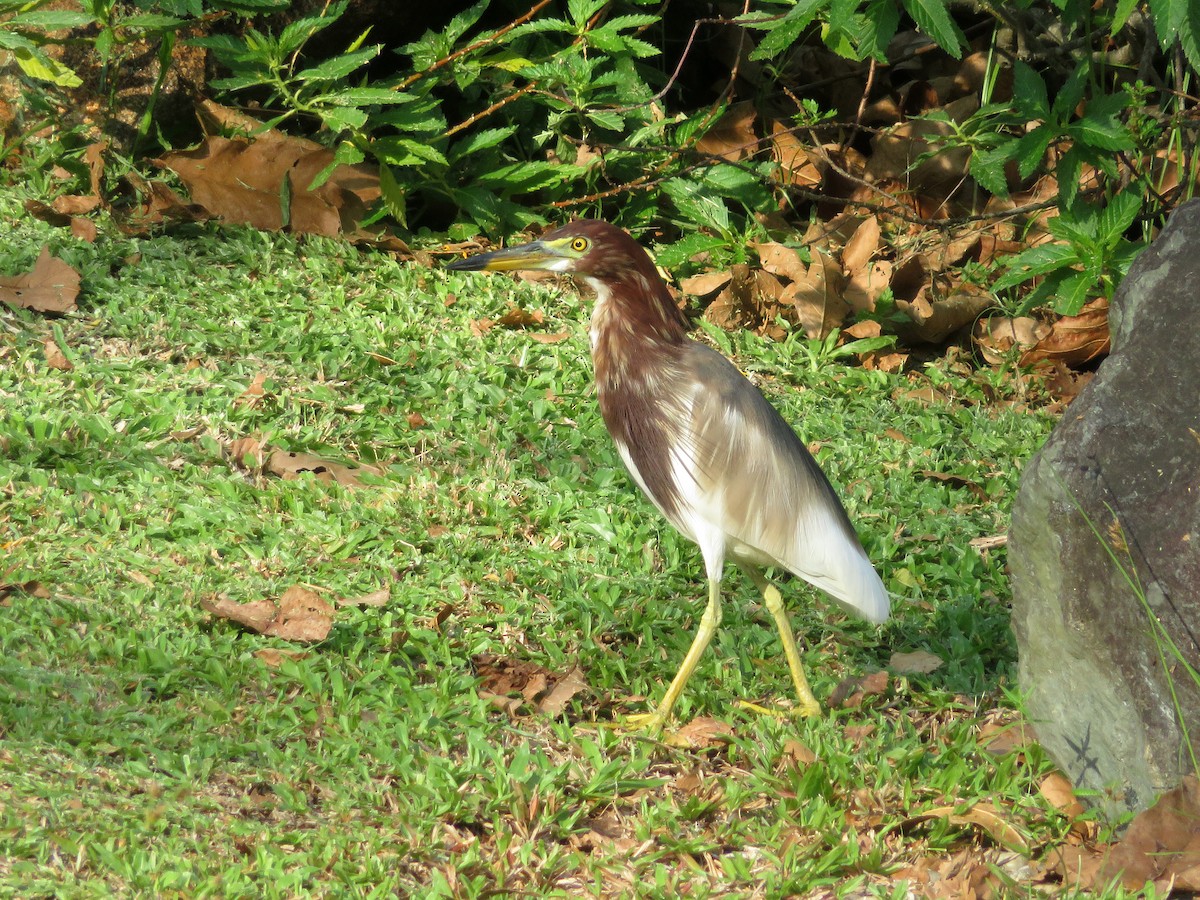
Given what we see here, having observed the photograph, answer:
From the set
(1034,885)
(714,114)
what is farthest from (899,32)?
(1034,885)

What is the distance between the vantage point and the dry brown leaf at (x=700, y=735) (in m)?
3.98

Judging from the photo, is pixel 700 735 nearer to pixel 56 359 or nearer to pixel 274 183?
pixel 56 359

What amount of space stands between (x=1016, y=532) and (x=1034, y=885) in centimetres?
90

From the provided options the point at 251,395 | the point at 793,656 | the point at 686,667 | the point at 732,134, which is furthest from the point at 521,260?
the point at 732,134

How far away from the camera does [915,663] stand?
173 inches

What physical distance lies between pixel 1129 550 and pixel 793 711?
125cm

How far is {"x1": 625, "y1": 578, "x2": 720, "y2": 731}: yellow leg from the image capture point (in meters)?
4.05

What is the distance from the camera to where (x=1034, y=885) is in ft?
11.1

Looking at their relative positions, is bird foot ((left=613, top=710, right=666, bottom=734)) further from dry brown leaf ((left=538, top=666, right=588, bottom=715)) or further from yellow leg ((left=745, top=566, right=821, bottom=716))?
yellow leg ((left=745, top=566, right=821, bottom=716))

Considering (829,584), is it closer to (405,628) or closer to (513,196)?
(405,628)

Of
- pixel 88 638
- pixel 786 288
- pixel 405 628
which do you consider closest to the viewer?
pixel 88 638

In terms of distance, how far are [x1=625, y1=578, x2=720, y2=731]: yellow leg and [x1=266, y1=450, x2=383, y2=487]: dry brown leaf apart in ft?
4.98

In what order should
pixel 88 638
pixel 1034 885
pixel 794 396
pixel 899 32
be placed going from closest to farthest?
pixel 1034 885 < pixel 88 638 < pixel 794 396 < pixel 899 32

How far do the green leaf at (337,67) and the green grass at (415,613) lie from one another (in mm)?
810
